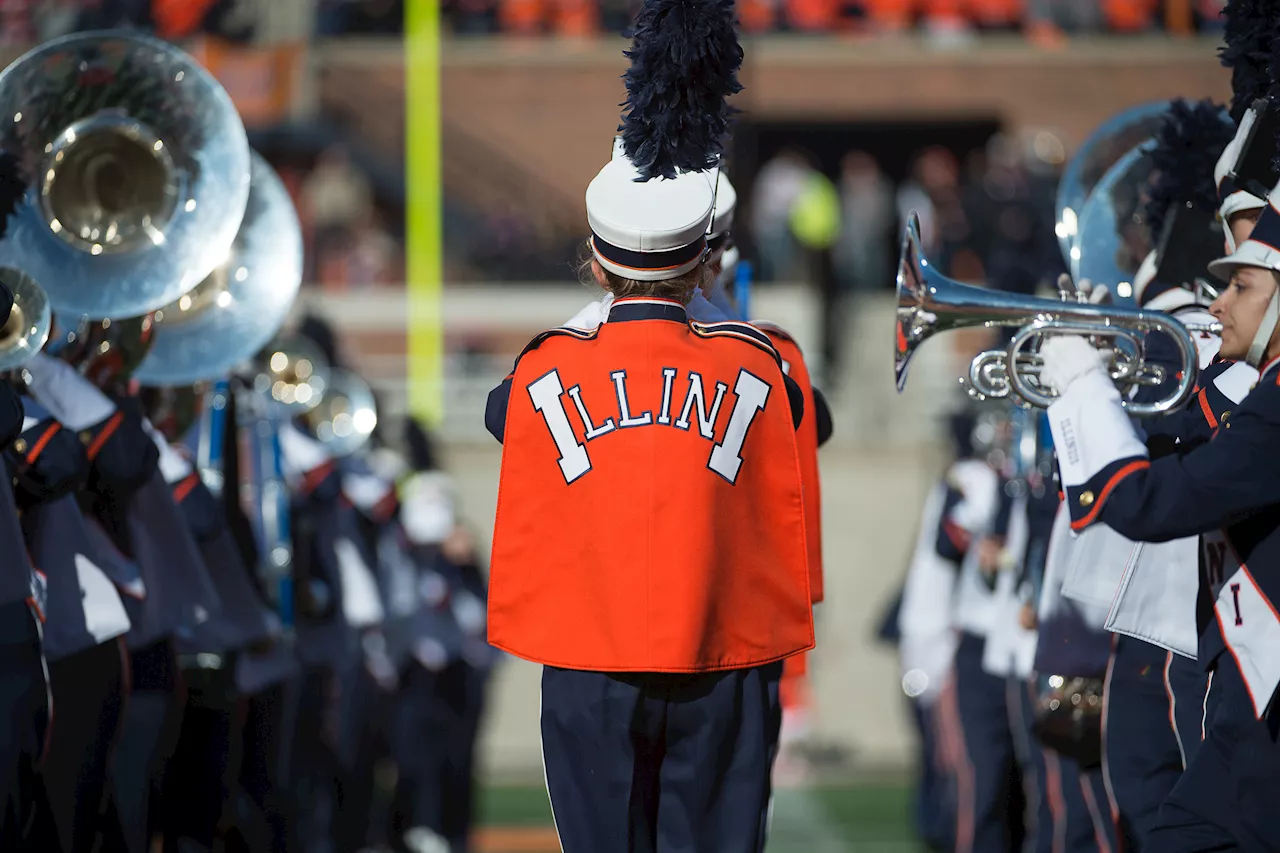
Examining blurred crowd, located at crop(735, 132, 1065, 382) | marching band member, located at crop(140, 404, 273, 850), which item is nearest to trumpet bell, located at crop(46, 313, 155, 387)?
marching band member, located at crop(140, 404, 273, 850)

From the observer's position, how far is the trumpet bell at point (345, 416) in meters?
9.00

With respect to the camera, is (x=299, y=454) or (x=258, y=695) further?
(x=299, y=454)

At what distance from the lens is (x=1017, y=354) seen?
162 inches

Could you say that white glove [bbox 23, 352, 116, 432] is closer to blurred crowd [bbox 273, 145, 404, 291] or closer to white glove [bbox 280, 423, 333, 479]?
white glove [bbox 280, 423, 333, 479]

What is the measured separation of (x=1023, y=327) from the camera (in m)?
4.16

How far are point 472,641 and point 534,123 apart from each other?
15823 mm

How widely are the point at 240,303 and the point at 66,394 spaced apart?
1.55 m

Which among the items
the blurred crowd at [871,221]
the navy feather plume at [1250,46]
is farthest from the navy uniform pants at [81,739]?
the blurred crowd at [871,221]

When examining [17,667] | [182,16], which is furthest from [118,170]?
[182,16]

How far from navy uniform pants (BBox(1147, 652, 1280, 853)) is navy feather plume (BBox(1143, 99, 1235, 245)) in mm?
2119

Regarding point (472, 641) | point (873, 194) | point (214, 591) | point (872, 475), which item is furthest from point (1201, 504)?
point (873, 194)

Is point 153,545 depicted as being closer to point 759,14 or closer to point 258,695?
point 258,695

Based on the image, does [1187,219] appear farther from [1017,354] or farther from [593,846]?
[593,846]

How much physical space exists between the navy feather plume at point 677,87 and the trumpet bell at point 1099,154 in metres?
2.36
